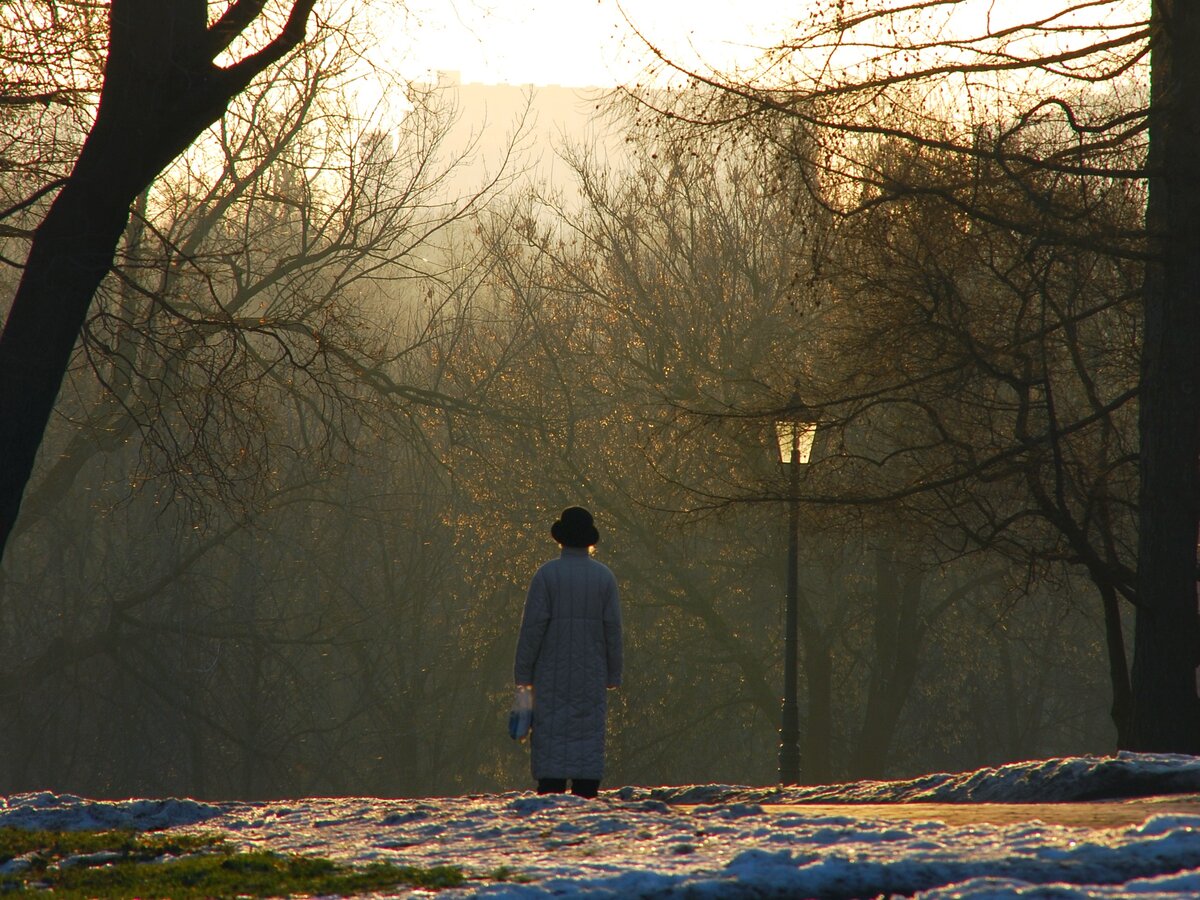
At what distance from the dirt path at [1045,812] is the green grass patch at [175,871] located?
2010mm

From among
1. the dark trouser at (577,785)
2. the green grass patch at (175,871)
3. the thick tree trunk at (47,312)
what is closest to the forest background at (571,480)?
the thick tree trunk at (47,312)

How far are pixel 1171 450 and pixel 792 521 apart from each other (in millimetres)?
4226

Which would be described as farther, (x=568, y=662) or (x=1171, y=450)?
(x=1171, y=450)

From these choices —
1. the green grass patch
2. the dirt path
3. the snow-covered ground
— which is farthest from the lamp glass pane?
the green grass patch

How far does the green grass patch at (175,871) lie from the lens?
4852 mm

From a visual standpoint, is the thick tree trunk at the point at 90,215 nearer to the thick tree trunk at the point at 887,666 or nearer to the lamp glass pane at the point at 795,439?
the lamp glass pane at the point at 795,439

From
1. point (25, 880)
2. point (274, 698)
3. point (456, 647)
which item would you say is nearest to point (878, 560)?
point (456, 647)

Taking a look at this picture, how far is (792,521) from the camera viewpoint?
13648mm

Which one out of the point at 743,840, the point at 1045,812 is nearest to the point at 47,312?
the point at 743,840

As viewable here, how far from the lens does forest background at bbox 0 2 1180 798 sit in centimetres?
1271

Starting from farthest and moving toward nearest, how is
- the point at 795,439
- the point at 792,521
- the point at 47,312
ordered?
the point at 795,439, the point at 792,521, the point at 47,312

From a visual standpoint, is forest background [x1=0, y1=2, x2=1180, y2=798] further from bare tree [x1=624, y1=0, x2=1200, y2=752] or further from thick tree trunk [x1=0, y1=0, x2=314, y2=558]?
thick tree trunk [x1=0, y1=0, x2=314, y2=558]

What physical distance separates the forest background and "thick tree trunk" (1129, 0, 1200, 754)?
1.06 meters

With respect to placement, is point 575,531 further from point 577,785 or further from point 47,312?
point 47,312
